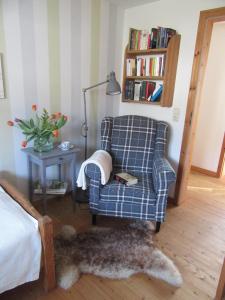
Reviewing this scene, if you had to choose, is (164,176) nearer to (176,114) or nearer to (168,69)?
(176,114)

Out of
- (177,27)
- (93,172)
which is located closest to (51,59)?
(93,172)

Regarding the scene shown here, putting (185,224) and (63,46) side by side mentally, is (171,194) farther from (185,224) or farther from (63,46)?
(63,46)

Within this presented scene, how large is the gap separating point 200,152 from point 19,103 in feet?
9.36

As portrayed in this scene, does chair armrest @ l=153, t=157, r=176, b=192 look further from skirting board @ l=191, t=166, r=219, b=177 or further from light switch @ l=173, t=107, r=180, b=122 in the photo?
skirting board @ l=191, t=166, r=219, b=177

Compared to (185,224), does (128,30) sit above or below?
above

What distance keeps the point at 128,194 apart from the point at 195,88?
4.18 ft

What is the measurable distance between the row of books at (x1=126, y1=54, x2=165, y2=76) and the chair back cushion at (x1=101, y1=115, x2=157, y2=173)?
1.75ft

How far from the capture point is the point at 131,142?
2.50 meters

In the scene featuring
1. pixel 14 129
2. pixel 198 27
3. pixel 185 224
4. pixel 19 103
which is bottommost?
pixel 185 224

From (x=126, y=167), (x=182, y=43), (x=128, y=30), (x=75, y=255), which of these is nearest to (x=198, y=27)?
(x=182, y=43)

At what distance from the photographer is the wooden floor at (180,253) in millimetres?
1503

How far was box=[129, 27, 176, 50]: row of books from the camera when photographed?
231cm

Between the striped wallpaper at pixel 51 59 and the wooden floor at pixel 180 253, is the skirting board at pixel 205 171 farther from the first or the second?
the striped wallpaper at pixel 51 59

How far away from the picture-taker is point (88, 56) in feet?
8.36
